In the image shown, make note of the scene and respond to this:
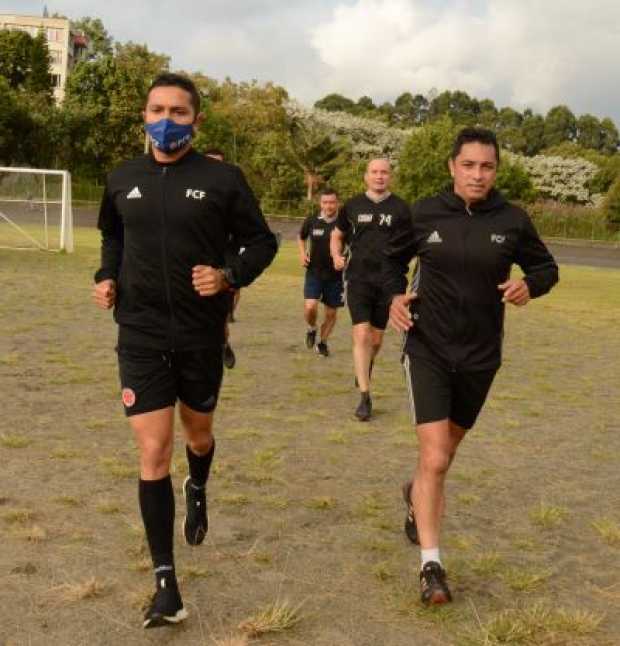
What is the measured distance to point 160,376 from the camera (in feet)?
13.2

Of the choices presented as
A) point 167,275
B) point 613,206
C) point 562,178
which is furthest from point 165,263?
point 562,178

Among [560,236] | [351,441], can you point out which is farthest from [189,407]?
[560,236]

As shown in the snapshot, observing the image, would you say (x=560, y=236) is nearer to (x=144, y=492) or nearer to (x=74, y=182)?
(x=74, y=182)

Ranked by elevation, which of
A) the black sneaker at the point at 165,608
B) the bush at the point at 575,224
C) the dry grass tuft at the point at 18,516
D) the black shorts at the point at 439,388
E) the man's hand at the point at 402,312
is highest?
the man's hand at the point at 402,312

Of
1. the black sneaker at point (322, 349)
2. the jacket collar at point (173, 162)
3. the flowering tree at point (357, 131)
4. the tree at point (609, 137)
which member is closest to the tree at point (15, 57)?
the flowering tree at point (357, 131)

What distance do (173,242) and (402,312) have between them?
122cm

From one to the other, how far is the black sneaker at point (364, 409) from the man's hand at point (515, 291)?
3.71 metres

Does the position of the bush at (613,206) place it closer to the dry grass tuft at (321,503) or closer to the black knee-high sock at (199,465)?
the dry grass tuft at (321,503)

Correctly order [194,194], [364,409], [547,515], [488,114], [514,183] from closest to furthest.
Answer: [194,194], [547,515], [364,409], [514,183], [488,114]

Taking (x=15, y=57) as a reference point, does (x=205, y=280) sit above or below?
below

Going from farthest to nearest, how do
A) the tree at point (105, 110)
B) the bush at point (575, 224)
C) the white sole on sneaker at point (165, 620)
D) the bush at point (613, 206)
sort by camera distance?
1. the tree at point (105, 110)
2. the bush at point (575, 224)
3. the bush at point (613, 206)
4. the white sole on sneaker at point (165, 620)

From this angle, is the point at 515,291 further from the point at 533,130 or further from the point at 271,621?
the point at 533,130

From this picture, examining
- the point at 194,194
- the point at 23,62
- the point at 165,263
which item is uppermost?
the point at 23,62

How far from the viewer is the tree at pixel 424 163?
196 ft
